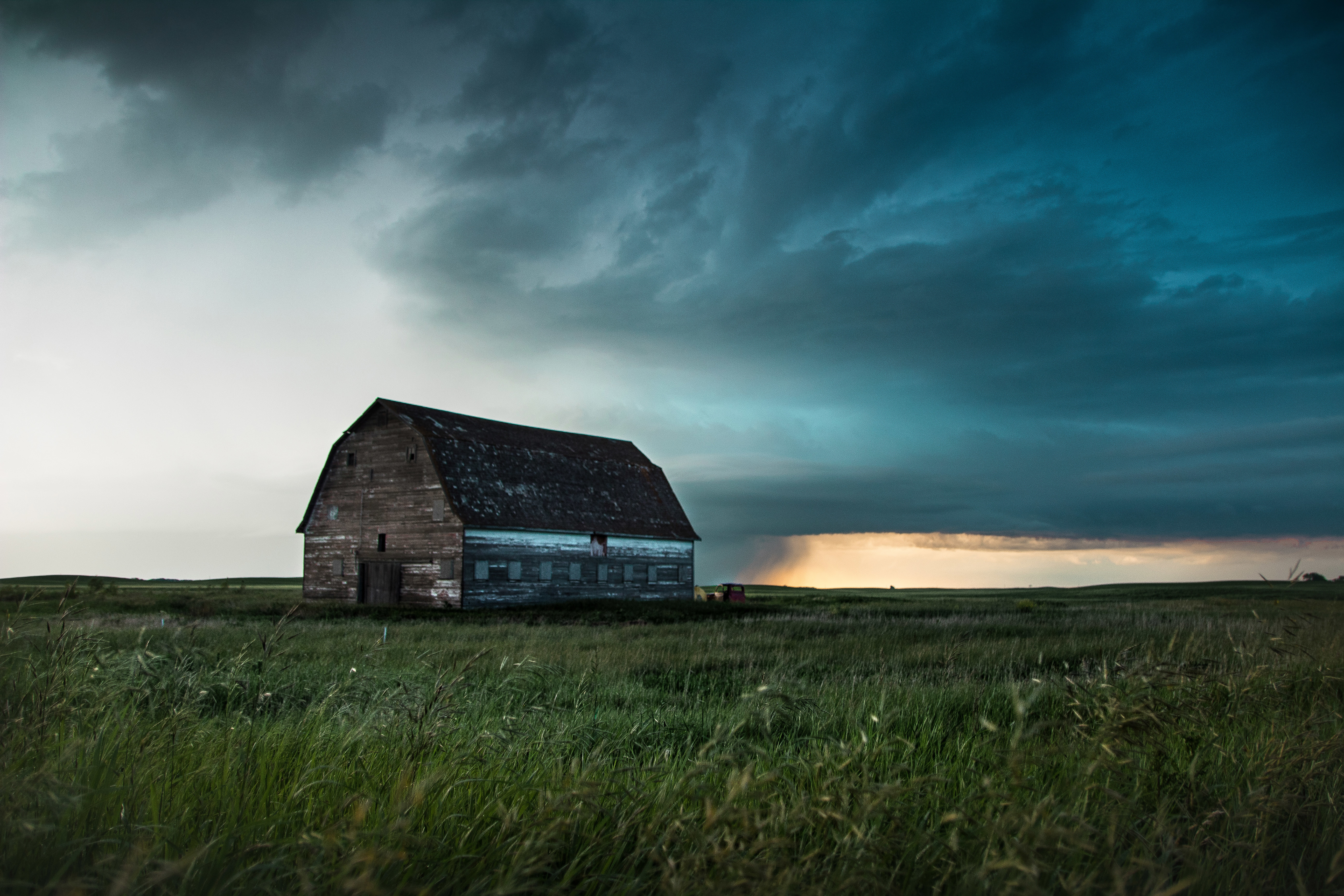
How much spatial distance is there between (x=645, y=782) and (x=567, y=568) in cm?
3338

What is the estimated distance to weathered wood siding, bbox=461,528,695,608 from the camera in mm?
33156

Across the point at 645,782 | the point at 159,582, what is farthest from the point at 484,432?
the point at 159,582

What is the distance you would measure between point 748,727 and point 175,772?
4.80 meters

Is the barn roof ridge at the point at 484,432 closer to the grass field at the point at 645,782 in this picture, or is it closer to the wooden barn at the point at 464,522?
the wooden barn at the point at 464,522

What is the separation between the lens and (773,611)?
1257 inches

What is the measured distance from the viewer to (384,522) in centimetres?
3497

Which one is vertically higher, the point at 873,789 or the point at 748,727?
the point at 873,789

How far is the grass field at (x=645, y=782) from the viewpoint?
2232 millimetres

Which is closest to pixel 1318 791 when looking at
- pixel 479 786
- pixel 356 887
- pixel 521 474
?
pixel 479 786

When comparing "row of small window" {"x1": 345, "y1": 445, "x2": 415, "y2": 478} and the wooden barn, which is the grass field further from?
"row of small window" {"x1": 345, "y1": 445, "x2": 415, "y2": 478}

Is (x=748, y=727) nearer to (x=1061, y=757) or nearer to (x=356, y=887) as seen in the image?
(x=1061, y=757)

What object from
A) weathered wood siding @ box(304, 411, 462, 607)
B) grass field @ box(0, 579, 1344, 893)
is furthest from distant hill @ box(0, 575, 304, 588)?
grass field @ box(0, 579, 1344, 893)

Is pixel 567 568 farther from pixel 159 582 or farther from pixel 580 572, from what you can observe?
pixel 159 582

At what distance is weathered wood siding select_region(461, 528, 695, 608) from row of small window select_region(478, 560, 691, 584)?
33 millimetres
